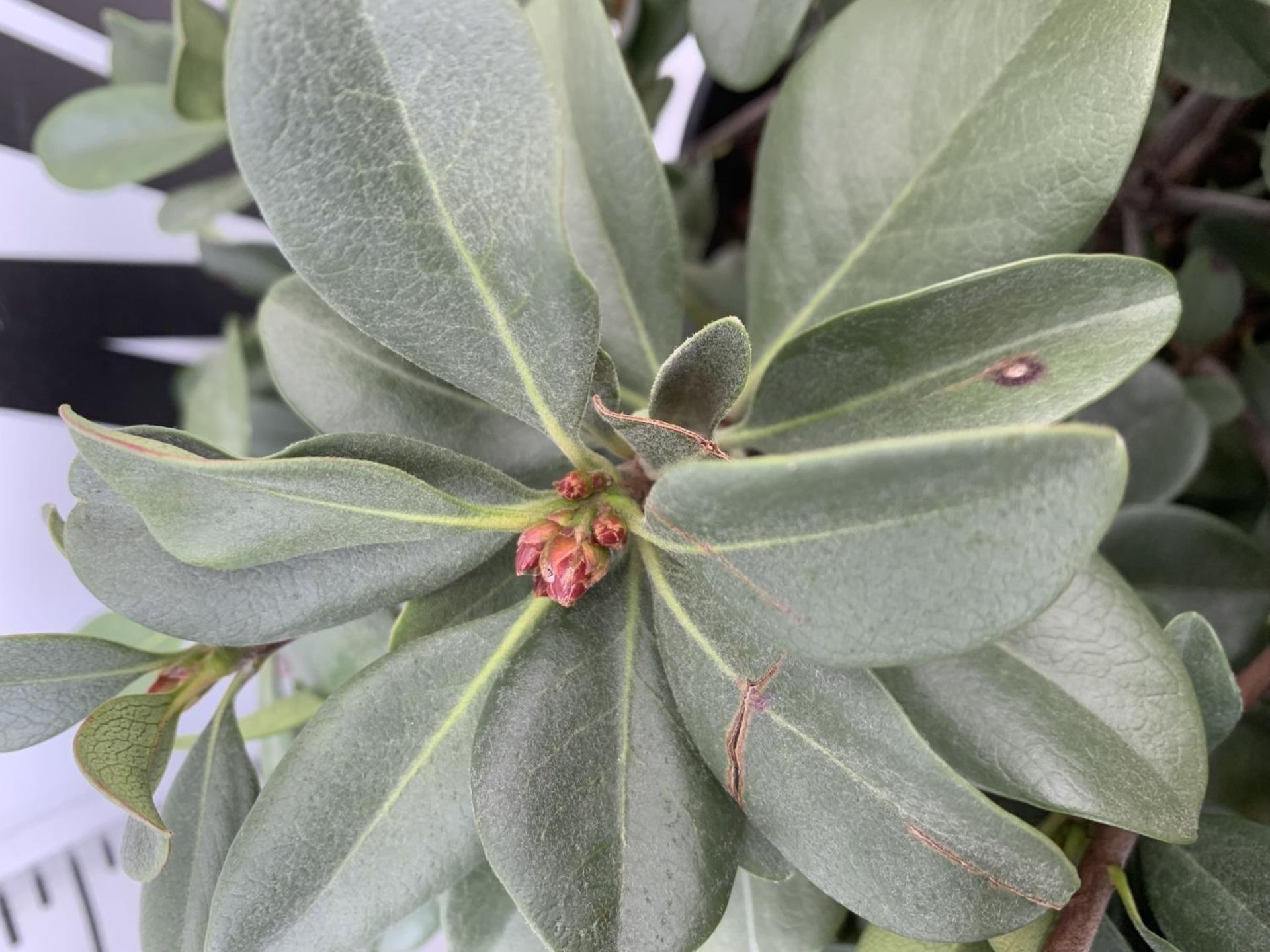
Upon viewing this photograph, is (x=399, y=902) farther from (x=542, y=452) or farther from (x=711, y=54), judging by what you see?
(x=711, y=54)

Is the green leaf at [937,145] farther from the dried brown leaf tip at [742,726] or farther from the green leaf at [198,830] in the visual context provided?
the green leaf at [198,830]

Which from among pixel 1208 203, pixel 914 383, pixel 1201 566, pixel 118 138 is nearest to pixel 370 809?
pixel 914 383

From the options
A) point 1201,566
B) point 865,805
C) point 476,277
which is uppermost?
point 476,277

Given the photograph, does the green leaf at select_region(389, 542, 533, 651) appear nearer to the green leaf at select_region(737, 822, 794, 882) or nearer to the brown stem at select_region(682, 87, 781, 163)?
the green leaf at select_region(737, 822, 794, 882)

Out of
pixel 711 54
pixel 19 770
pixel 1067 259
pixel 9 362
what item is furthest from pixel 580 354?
pixel 19 770

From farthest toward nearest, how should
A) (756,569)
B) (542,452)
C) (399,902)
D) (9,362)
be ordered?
1. (9,362)
2. (542,452)
3. (399,902)
4. (756,569)

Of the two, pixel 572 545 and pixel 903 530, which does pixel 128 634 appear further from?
pixel 903 530

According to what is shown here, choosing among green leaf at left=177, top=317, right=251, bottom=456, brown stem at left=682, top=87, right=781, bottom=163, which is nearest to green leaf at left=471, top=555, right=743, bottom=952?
green leaf at left=177, top=317, right=251, bottom=456
